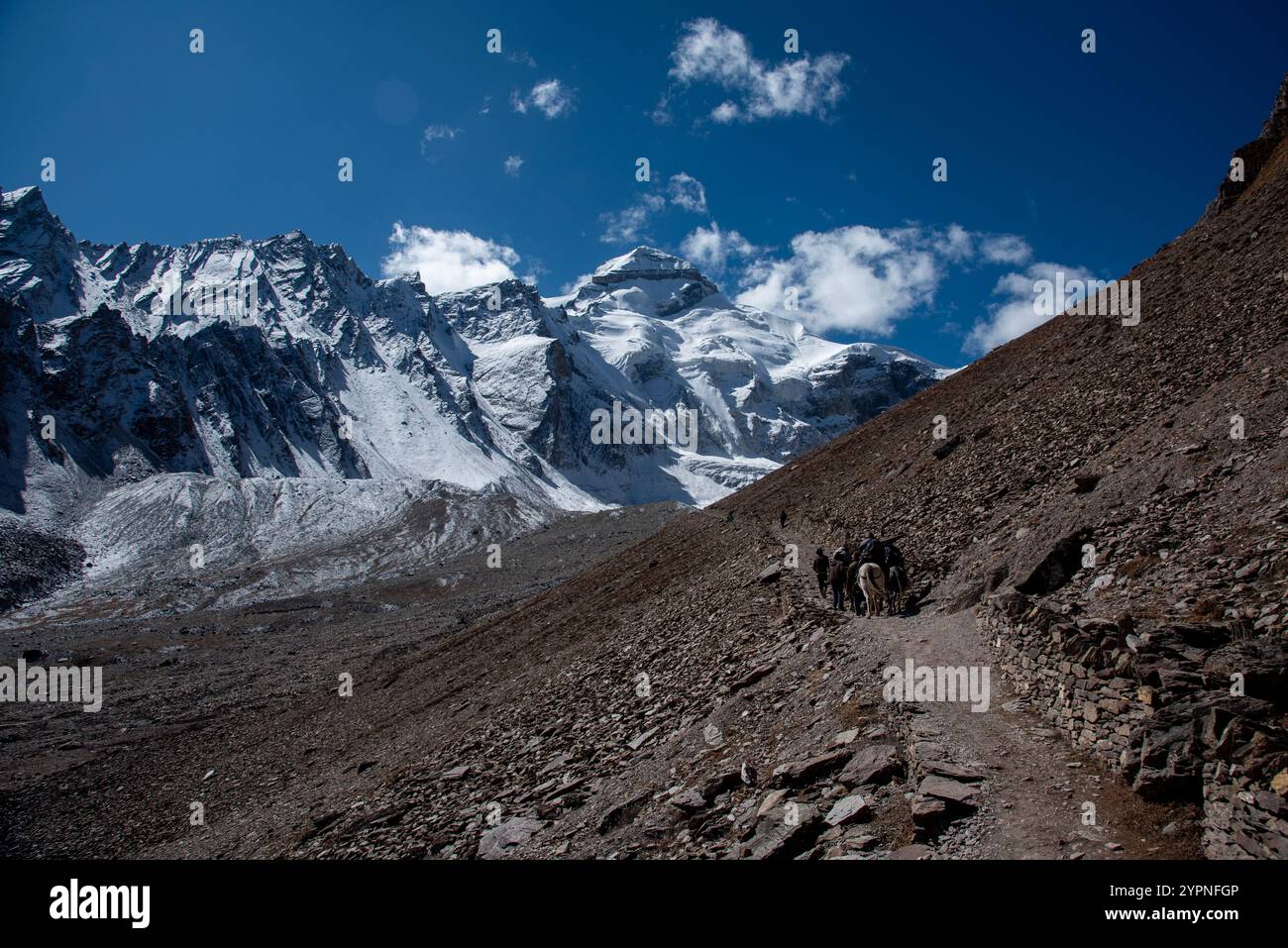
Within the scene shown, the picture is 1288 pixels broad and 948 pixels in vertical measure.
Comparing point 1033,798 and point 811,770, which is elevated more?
point 1033,798

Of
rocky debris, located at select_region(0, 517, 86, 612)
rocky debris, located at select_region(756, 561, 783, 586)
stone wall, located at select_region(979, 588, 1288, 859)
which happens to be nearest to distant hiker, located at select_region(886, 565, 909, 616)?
rocky debris, located at select_region(756, 561, 783, 586)

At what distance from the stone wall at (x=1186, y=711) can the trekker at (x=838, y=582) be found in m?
9.11

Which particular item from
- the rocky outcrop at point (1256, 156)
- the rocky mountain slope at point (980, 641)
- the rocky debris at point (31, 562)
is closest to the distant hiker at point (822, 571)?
the rocky mountain slope at point (980, 641)

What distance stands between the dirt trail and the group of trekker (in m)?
6.73

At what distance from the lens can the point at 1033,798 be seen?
772 centimetres

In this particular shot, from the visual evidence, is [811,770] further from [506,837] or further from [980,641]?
[506,837]

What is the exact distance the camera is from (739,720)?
43.0ft

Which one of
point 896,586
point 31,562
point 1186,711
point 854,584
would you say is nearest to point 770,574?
point 854,584

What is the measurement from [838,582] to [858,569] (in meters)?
1.19

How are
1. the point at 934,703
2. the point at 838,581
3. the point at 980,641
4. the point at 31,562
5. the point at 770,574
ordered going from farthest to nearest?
the point at 31,562
the point at 770,574
the point at 838,581
the point at 980,641
the point at 934,703

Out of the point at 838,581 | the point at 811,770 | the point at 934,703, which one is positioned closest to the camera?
the point at 811,770

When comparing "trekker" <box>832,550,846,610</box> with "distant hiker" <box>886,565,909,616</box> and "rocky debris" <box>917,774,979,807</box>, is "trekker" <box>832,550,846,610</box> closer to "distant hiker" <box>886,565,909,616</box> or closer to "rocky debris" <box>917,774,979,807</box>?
"distant hiker" <box>886,565,909,616</box>

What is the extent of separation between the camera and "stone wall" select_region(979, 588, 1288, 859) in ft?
20.6
